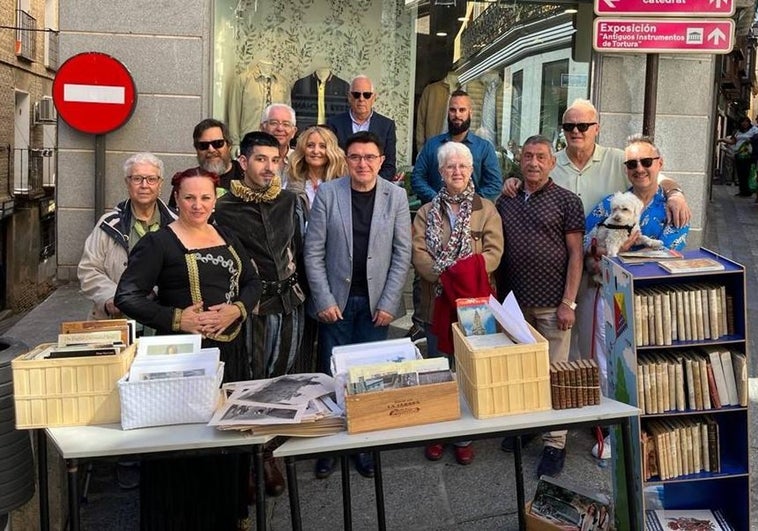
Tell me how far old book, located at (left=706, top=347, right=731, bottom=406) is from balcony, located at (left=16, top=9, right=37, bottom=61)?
24424 mm

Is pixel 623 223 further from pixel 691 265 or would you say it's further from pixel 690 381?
pixel 690 381

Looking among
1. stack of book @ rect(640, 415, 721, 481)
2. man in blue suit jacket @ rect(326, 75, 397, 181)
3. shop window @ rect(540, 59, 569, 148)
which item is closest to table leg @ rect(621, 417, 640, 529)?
stack of book @ rect(640, 415, 721, 481)

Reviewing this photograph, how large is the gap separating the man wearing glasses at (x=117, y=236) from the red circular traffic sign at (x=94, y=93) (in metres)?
2.96


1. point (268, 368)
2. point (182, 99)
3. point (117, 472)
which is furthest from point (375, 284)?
point (182, 99)

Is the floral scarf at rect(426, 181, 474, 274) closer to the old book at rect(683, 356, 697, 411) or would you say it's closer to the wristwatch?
the wristwatch

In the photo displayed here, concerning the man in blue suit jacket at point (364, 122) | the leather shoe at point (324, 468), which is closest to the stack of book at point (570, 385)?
the leather shoe at point (324, 468)

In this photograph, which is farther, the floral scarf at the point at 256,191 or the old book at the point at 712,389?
the floral scarf at the point at 256,191

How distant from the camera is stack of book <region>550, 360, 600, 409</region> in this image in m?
3.05

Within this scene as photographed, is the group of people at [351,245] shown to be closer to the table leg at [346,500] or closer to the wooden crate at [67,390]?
the table leg at [346,500]

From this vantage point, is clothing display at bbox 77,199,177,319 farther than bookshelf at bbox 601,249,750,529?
Yes

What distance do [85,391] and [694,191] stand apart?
20.5 ft

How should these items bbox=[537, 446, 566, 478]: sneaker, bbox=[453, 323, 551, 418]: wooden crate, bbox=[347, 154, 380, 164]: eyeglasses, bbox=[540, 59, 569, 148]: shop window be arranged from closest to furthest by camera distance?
bbox=[453, 323, 551, 418]: wooden crate < bbox=[347, 154, 380, 164]: eyeglasses < bbox=[537, 446, 566, 478]: sneaker < bbox=[540, 59, 569, 148]: shop window

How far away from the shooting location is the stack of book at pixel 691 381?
337cm

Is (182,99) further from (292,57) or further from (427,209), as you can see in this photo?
(427,209)
